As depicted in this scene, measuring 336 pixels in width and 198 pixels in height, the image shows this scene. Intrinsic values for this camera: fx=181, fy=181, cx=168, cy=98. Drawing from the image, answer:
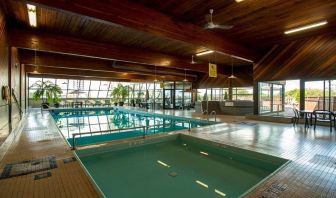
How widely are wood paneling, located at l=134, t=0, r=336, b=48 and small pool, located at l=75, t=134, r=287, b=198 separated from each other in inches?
122

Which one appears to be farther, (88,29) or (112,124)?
(112,124)

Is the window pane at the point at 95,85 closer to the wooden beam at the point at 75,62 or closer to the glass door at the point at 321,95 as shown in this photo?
the wooden beam at the point at 75,62

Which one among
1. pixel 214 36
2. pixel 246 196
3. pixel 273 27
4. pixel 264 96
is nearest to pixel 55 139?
pixel 246 196

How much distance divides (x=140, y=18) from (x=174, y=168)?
3213mm

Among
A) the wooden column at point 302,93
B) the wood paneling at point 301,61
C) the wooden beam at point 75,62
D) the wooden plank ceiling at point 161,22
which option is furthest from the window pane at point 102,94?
the wooden column at point 302,93

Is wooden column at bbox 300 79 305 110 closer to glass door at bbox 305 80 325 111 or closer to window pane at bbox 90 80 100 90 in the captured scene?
glass door at bbox 305 80 325 111

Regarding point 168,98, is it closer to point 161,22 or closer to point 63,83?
point 63,83

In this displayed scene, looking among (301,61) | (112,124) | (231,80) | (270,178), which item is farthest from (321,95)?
(112,124)

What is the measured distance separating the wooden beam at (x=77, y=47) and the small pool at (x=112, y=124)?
271cm

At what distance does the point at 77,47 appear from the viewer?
6031mm

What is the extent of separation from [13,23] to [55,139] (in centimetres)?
337

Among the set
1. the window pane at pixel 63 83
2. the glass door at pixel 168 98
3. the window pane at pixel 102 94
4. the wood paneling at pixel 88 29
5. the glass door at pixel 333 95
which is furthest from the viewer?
the window pane at pixel 102 94

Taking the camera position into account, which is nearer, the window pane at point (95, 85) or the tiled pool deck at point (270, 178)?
the tiled pool deck at point (270, 178)

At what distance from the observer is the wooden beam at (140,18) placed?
321 centimetres
